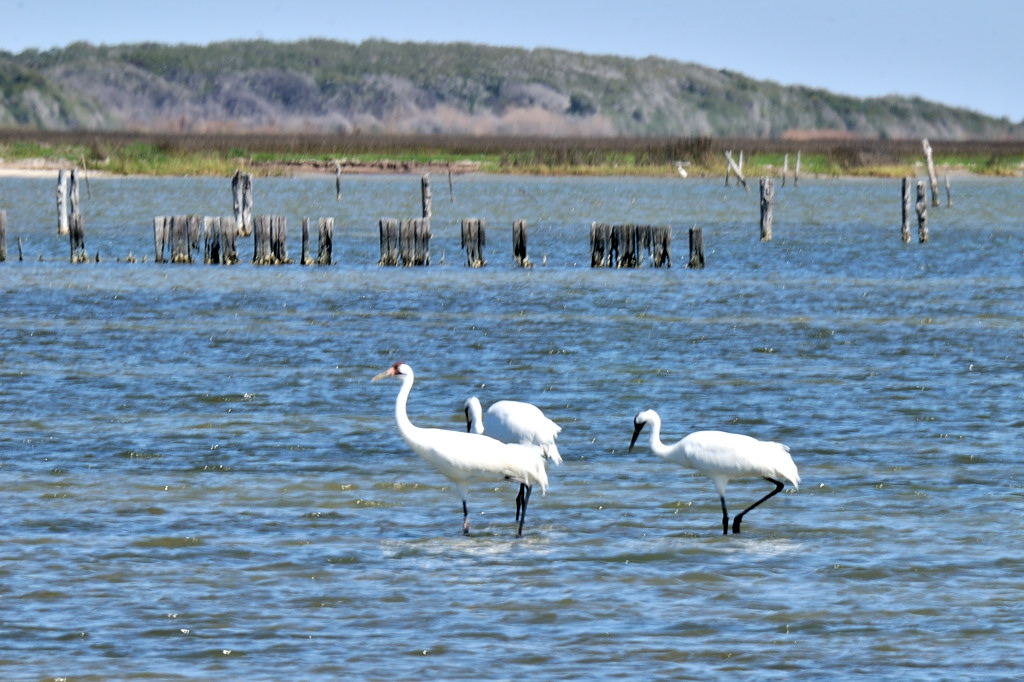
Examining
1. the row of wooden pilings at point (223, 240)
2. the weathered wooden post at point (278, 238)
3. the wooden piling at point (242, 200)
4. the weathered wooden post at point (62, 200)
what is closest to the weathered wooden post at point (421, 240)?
the row of wooden pilings at point (223, 240)

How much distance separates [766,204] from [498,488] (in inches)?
1162

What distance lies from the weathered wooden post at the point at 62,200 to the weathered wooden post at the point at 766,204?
1626 cm

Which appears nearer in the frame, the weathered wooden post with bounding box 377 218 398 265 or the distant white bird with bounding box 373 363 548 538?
the distant white bird with bounding box 373 363 548 538

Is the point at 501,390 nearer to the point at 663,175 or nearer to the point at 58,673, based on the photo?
the point at 58,673

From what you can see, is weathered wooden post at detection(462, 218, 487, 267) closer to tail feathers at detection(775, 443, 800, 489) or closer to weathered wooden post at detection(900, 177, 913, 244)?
weathered wooden post at detection(900, 177, 913, 244)

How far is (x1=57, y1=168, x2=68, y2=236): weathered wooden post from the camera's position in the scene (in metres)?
36.7

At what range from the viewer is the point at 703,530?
36.0ft

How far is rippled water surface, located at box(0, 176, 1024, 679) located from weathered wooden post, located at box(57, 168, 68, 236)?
697cm

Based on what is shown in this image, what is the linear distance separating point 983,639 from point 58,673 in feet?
14.8

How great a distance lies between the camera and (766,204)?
41.0m

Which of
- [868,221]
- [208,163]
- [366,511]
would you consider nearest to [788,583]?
[366,511]

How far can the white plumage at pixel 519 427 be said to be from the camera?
11.5m

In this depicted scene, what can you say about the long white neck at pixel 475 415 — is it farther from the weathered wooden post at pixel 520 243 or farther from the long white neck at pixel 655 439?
the weathered wooden post at pixel 520 243

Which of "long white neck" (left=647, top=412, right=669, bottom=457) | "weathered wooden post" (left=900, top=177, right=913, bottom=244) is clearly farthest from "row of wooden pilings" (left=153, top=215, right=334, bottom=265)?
"long white neck" (left=647, top=412, right=669, bottom=457)
